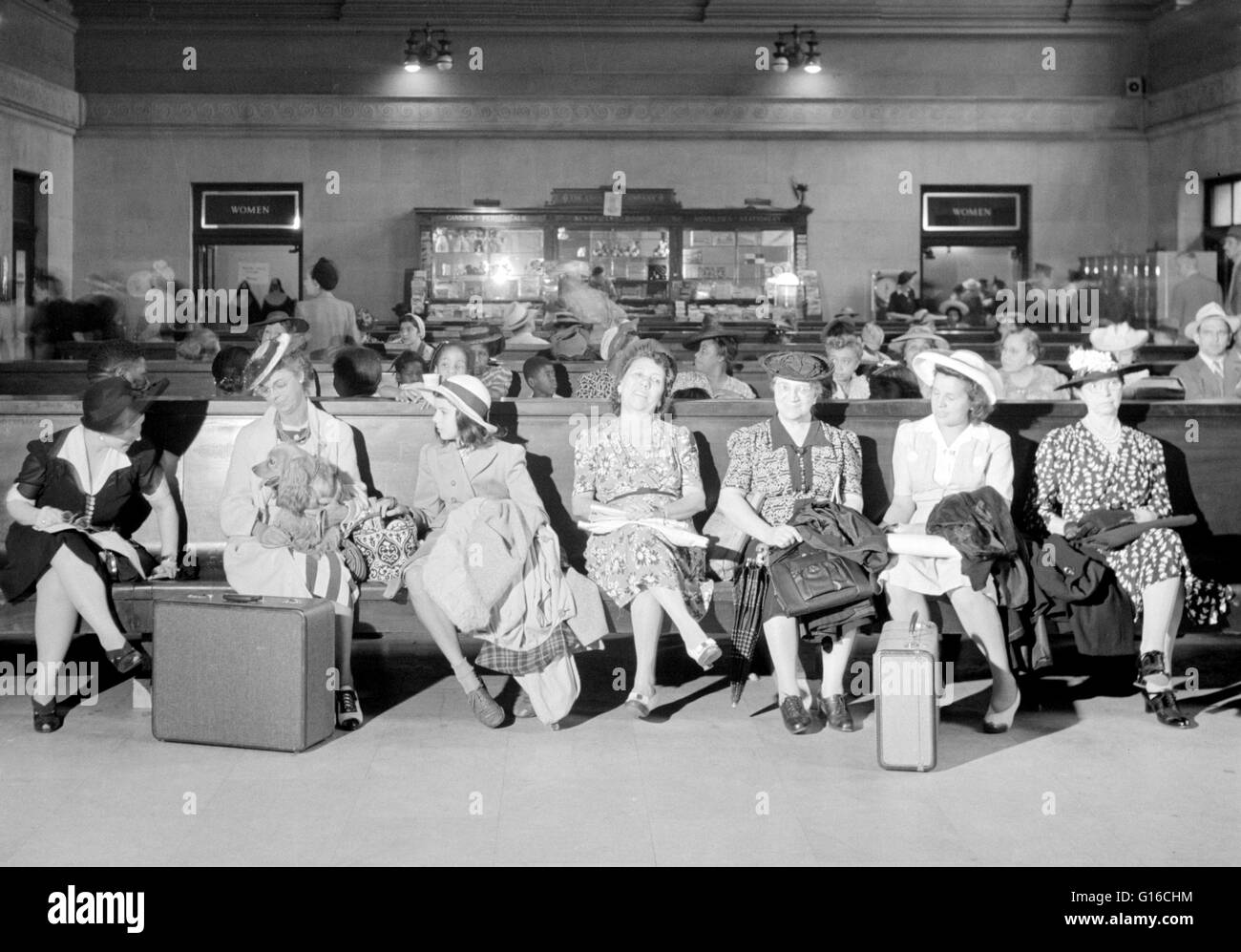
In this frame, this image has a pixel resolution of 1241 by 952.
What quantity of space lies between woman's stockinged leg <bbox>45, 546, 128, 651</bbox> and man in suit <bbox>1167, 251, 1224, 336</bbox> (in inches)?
450

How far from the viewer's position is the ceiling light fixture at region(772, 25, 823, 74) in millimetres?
15797

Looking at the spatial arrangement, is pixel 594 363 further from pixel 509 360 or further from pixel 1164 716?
pixel 1164 716

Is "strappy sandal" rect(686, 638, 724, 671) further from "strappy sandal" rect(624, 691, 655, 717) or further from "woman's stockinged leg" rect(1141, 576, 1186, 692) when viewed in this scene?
"woman's stockinged leg" rect(1141, 576, 1186, 692)

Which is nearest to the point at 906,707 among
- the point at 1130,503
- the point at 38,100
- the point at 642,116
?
the point at 1130,503

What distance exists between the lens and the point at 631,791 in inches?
169

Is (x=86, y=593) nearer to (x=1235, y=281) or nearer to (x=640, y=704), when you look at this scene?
(x=640, y=704)

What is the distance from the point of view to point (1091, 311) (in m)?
15.5

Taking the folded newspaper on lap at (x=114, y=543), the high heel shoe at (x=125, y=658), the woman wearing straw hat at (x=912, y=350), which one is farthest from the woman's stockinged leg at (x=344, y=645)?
the woman wearing straw hat at (x=912, y=350)

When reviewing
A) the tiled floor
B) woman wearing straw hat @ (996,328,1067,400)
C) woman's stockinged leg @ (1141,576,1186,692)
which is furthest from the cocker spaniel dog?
woman wearing straw hat @ (996,328,1067,400)

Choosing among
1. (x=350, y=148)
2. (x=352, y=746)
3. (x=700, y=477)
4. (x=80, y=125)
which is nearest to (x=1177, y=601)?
(x=700, y=477)

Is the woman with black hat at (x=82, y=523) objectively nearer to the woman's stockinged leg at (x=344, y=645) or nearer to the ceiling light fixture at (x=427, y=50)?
the woman's stockinged leg at (x=344, y=645)

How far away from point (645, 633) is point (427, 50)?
12.1 metres
